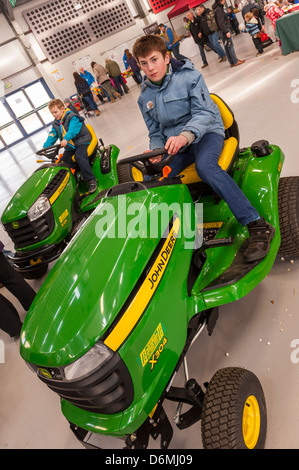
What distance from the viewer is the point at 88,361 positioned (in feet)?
4.42

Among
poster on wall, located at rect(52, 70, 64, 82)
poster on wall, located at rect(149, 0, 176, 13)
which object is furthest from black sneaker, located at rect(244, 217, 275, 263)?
poster on wall, located at rect(149, 0, 176, 13)

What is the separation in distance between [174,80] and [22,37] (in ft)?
54.9

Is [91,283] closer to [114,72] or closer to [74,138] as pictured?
[74,138]

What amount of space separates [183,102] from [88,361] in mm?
1590

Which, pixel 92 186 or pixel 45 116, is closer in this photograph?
pixel 92 186

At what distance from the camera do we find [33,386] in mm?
2506

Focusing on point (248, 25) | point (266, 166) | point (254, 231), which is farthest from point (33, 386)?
point (248, 25)

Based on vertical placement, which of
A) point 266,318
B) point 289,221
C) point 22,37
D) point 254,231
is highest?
point 22,37

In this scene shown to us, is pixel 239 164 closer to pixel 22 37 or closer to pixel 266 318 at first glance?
pixel 266 318

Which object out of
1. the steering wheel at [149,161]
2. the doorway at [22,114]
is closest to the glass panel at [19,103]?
the doorway at [22,114]

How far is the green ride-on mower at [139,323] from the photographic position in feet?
4.45

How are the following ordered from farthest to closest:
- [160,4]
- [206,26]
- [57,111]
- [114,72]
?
[160,4], [114,72], [206,26], [57,111]

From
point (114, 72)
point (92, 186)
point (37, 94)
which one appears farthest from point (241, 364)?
point (37, 94)

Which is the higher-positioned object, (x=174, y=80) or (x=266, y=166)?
(x=174, y=80)
